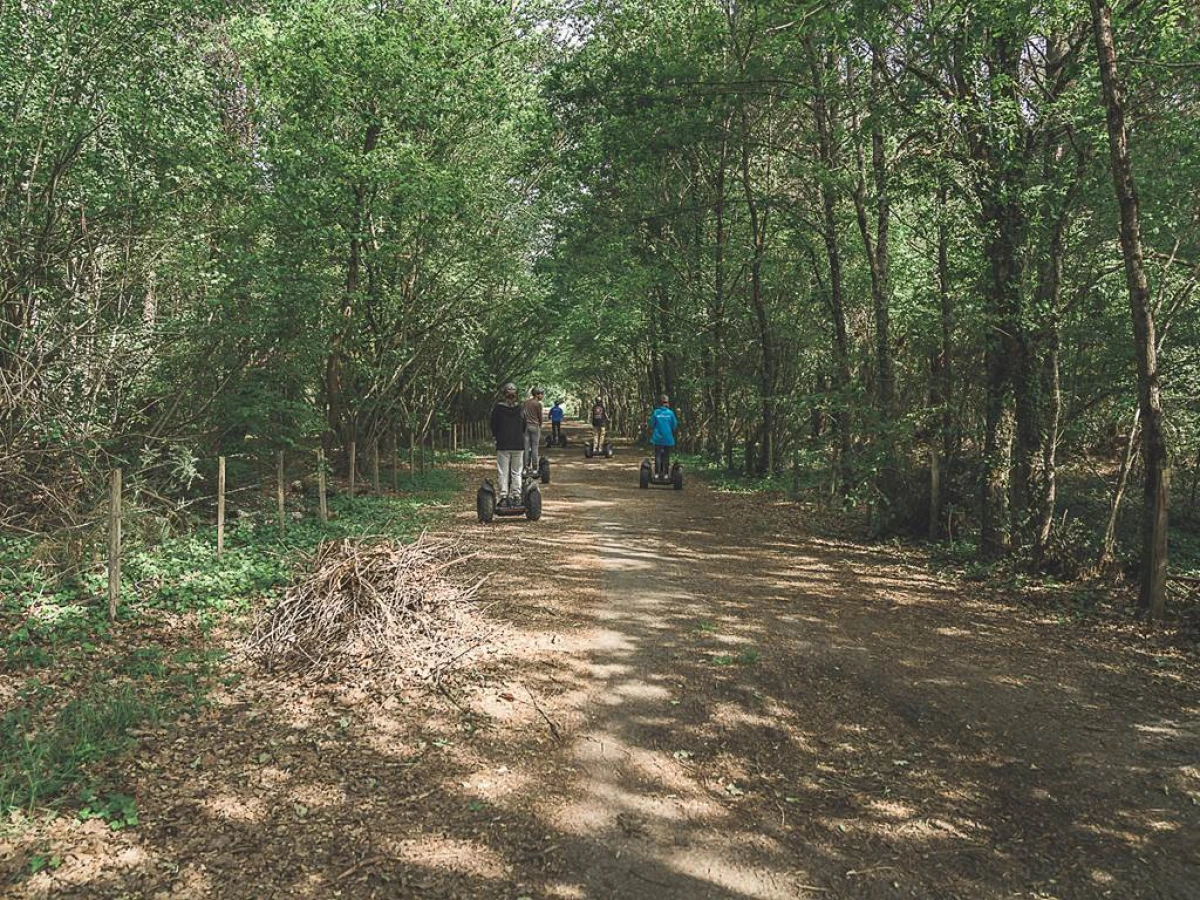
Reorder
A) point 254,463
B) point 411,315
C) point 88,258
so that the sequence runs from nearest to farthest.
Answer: point 88,258
point 254,463
point 411,315

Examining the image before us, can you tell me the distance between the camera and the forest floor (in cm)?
340

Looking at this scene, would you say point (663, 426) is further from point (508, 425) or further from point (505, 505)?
point (508, 425)

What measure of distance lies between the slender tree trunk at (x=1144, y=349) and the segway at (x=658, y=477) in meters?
10.3

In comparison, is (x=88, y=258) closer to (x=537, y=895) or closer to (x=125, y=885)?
(x=125, y=885)

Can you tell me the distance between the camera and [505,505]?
469 inches

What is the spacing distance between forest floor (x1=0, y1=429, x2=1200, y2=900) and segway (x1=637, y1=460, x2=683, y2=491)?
31.7 ft

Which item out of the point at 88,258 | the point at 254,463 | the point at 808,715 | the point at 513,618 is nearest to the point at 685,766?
the point at 808,715

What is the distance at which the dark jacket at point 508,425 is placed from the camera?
11.3 m

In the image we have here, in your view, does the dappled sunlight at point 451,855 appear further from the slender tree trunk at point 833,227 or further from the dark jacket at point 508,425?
the slender tree trunk at point 833,227

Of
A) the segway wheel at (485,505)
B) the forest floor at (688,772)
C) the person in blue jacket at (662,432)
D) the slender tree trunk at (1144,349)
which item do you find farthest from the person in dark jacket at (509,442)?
the slender tree trunk at (1144,349)

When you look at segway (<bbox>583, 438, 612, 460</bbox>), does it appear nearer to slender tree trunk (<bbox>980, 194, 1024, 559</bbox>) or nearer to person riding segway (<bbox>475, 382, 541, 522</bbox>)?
person riding segway (<bbox>475, 382, 541, 522</bbox>)

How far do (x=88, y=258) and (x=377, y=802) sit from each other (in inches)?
281

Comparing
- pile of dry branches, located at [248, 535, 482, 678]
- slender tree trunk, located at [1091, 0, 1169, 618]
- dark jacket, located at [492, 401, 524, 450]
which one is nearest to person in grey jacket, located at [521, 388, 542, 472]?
dark jacket, located at [492, 401, 524, 450]

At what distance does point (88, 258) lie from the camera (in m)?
7.96
